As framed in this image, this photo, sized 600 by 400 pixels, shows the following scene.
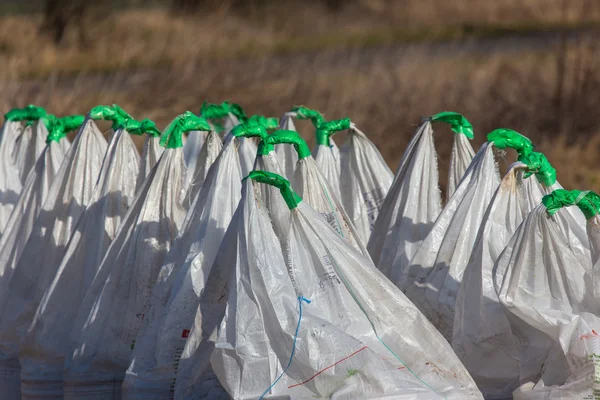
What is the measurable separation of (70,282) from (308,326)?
1229 mm

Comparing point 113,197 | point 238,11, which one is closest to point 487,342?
point 113,197

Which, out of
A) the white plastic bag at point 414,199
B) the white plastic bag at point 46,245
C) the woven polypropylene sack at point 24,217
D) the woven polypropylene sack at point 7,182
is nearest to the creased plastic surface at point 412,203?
the white plastic bag at point 414,199

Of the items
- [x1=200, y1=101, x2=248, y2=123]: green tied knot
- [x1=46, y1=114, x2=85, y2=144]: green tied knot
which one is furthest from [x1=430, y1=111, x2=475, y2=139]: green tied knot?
[x1=46, y1=114, x2=85, y2=144]: green tied knot

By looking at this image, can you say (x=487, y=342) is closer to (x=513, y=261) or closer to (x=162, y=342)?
(x=513, y=261)

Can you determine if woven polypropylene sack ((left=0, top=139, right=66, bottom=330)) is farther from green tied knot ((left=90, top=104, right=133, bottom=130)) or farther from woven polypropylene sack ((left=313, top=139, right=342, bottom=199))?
woven polypropylene sack ((left=313, top=139, right=342, bottom=199))

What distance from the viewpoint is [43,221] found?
11.3 feet

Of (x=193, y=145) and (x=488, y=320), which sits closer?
(x=488, y=320)

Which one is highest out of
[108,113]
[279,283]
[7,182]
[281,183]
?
[108,113]

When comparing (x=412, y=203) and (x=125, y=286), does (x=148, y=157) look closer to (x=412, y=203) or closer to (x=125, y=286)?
(x=125, y=286)

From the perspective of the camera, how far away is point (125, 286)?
2.93 m

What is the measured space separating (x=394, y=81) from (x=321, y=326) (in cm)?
692

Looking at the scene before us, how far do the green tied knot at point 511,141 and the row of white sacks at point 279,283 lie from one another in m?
0.08

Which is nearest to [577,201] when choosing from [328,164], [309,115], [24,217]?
[328,164]

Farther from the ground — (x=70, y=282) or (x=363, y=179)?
(x=363, y=179)
